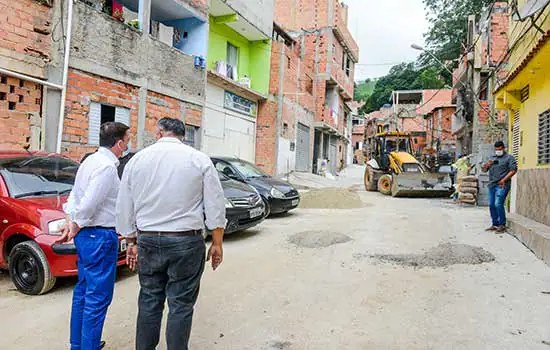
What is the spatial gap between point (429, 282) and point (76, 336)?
12.9 feet

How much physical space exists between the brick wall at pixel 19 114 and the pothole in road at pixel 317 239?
214 inches

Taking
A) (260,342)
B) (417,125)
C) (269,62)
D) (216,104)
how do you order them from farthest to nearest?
(417,125), (269,62), (216,104), (260,342)

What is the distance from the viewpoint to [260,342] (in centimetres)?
327

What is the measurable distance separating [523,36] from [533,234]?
4.65 meters

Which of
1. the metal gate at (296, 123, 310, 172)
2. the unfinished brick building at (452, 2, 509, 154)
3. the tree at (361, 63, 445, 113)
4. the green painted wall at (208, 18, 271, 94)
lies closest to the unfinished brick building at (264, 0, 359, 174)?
the metal gate at (296, 123, 310, 172)

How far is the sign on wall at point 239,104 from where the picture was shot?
16312mm

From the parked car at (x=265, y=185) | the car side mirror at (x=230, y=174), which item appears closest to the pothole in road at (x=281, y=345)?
the parked car at (x=265, y=185)

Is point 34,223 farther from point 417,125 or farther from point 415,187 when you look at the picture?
point 417,125

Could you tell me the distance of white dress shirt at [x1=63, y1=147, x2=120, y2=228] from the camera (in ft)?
9.07

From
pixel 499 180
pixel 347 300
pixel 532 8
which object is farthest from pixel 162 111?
pixel 532 8

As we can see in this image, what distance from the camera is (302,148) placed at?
23.5 m

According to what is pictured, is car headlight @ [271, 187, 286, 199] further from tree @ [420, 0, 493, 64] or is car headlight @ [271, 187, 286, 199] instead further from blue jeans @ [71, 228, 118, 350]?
tree @ [420, 0, 493, 64]

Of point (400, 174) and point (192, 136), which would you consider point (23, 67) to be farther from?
point (400, 174)

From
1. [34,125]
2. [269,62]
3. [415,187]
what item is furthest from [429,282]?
[269,62]
